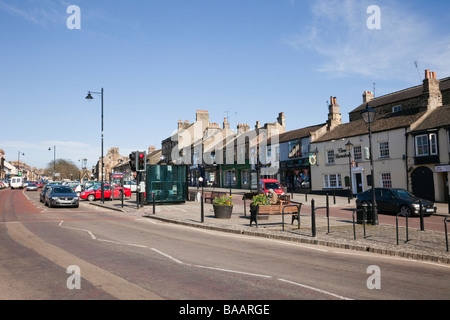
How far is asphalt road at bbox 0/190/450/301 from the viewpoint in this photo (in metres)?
5.62

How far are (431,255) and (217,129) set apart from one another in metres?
56.4

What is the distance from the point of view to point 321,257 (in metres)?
8.77

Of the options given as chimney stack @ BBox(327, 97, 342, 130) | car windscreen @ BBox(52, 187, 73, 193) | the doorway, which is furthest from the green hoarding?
chimney stack @ BBox(327, 97, 342, 130)

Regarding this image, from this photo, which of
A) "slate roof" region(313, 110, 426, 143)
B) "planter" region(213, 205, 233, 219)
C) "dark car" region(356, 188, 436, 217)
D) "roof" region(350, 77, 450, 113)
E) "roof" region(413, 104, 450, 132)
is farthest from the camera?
"roof" region(350, 77, 450, 113)

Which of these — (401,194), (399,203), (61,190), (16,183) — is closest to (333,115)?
(401,194)

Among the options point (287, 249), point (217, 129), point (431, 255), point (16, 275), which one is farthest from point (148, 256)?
point (217, 129)

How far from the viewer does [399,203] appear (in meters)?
19.0

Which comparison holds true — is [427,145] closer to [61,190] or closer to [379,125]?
[379,125]

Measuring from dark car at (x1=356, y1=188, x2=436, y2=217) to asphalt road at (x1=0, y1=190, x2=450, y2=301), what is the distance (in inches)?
412

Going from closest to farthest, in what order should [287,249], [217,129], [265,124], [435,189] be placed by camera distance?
[287,249]
[435,189]
[265,124]
[217,129]

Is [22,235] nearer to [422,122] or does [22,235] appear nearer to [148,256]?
[148,256]

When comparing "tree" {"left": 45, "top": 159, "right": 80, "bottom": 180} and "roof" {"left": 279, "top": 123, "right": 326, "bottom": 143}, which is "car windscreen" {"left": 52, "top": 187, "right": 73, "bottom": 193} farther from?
"tree" {"left": 45, "top": 159, "right": 80, "bottom": 180}

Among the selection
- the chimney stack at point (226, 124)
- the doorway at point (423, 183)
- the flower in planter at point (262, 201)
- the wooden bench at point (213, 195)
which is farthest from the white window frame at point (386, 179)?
the chimney stack at point (226, 124)

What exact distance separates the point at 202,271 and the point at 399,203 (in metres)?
15.6
